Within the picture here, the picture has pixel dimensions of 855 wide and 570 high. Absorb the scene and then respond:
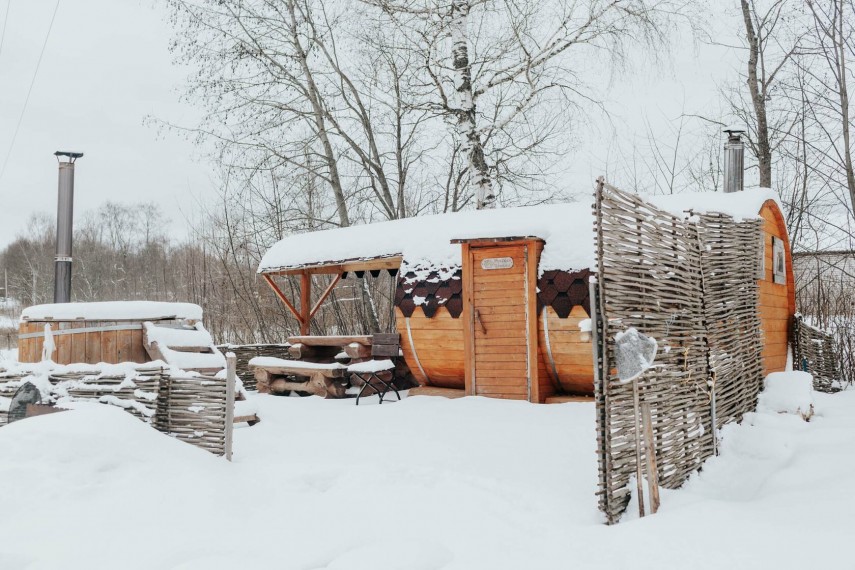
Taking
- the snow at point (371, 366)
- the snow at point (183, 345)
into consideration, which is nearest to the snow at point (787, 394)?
the snow at point (371, 366)

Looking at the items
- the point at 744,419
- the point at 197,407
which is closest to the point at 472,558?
the point at 197,407

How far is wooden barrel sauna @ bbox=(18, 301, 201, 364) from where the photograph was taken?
21.6 ft

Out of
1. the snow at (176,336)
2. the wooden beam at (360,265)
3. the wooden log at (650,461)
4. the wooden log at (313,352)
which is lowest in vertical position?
the wooden log at (650,461)

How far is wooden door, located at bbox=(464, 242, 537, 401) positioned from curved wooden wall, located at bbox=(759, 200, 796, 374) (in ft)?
9.77

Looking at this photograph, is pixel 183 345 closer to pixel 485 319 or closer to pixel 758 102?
pixel 485 319

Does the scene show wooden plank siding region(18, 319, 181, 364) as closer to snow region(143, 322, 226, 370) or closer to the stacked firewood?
snow region(143, 322, 226, 370)

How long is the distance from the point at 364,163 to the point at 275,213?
2.41 m

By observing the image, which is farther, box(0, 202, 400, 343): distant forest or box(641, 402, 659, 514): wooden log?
box(0, 202, 400, 343): distant forest

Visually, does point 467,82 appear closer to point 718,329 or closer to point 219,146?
point 219,146

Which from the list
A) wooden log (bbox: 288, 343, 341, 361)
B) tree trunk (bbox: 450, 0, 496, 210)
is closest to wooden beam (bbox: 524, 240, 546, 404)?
tree trunk (bbox: 450, 0, 496, 210)

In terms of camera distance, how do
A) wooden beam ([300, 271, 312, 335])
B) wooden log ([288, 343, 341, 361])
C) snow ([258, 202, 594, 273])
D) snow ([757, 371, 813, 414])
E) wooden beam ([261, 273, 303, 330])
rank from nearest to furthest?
snow ([757, 371, 813, 414]) → snow ([258, 202, 594, 273]) → wooden log ([288, 343, 341, 361]) → wooden beam ([261, 273, 303, 330]) → wooden beam ([300, 271, 312, 335])

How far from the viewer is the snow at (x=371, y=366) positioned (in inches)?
372

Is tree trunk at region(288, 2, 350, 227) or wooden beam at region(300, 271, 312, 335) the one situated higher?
tree trunk at region(288, 2, 350, 227)

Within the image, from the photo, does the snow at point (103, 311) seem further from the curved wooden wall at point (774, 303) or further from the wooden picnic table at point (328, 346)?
the curved wooden wall at point (774, 303)
